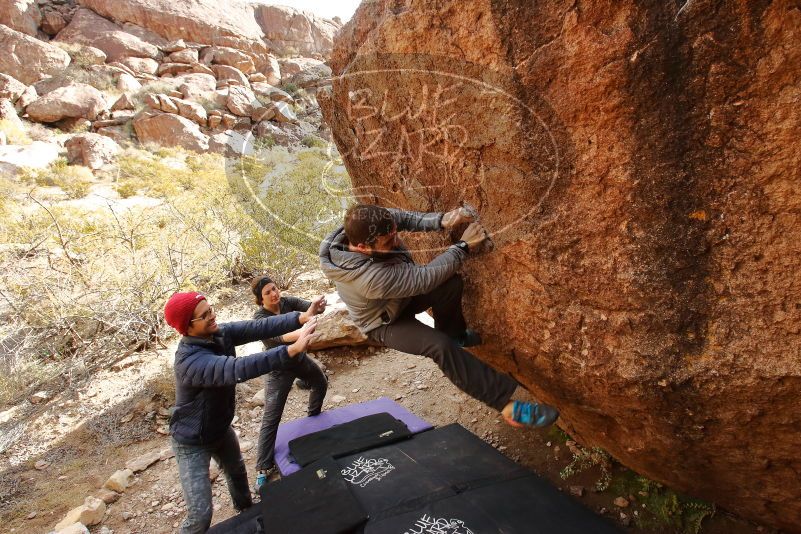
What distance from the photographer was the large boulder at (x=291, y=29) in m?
32.8

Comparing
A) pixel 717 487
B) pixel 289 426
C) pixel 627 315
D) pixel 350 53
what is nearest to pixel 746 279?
pixel 627 315

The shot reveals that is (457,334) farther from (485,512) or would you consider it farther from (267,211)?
(267,211)

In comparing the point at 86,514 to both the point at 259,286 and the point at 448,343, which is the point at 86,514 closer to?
the point at 259,286

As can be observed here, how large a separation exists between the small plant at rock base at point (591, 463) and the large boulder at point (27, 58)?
2755 centimetres

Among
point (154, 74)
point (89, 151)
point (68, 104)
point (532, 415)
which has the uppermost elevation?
point (532, 415)

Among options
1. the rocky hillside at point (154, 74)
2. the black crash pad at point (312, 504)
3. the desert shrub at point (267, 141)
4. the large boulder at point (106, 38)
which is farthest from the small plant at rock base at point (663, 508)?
the large boulder at point (106, 38)

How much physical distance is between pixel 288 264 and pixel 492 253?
6.13 metres

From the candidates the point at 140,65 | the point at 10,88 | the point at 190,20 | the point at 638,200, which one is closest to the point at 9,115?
the point at 10,88

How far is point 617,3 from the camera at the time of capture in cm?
165

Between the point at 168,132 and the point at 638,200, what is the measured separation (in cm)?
2108

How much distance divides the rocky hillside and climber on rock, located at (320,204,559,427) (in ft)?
37.1

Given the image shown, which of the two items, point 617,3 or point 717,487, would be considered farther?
point 717,487

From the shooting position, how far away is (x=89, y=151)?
1576 cm

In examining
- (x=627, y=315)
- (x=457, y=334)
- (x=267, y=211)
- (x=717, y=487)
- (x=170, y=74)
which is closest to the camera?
(x=627, y=315)
